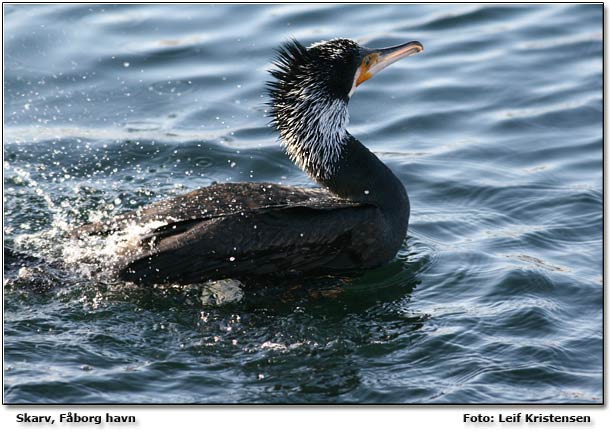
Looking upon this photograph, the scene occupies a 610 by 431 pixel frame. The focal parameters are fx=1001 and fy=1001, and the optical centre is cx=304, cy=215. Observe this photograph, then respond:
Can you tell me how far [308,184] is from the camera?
386 inches

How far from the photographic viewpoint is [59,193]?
9.39m

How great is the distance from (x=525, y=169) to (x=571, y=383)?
3850mm

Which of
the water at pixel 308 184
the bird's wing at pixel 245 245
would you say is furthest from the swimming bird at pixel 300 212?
the water at pixel 308 184

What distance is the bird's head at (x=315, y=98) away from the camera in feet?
26.1

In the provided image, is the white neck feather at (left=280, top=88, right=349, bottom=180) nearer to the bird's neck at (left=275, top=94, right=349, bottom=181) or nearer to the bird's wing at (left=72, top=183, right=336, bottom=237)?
the bird's neck at (left=275, top=94, right=349, bottom=181)

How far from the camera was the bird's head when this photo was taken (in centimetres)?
796

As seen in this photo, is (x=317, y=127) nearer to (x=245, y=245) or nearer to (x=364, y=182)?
(x=364, y=182)

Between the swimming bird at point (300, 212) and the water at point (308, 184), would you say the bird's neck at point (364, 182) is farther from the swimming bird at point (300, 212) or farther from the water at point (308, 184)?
the water at point (308, 184)

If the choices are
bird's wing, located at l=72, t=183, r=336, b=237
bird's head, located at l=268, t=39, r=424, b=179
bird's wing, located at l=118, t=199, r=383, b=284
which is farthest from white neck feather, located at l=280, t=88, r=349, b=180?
bird's wing, located at l=118, t=199, r=383, b=284

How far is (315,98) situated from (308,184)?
192 cm

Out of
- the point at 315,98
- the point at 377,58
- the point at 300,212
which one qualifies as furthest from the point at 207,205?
the point at 377,58

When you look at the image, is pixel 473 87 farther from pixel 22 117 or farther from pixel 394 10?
pixel 22 117

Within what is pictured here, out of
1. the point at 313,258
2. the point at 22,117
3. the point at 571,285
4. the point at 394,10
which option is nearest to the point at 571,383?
the point at 571,285

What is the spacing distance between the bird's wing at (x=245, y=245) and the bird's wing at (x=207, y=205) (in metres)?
0.13
